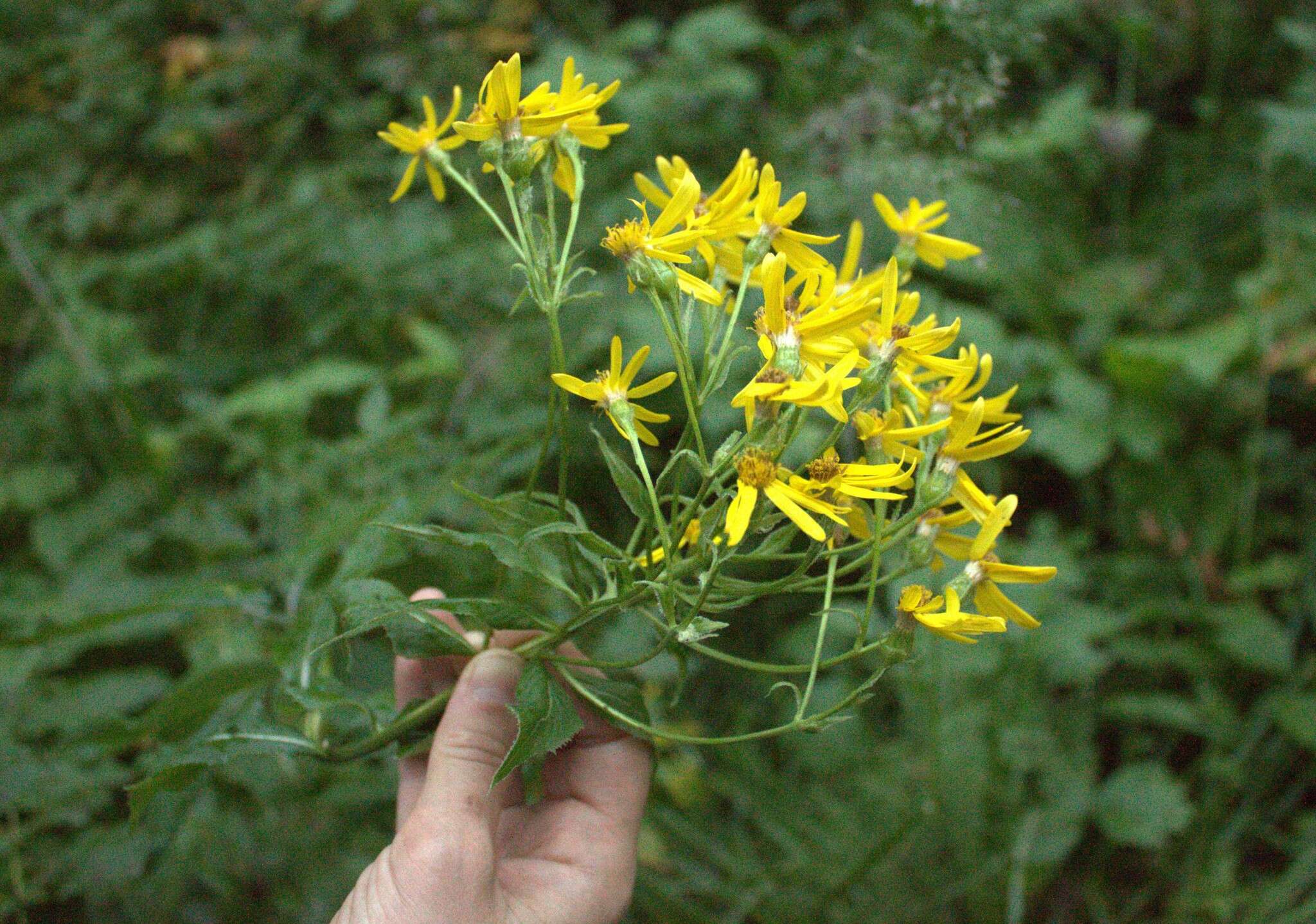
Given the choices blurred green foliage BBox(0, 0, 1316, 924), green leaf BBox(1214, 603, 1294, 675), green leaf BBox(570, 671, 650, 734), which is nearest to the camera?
green leaf BBox(570, 671, 650, 734)

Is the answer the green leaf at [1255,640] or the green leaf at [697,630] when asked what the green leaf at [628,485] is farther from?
the green leaf at [1255,640]

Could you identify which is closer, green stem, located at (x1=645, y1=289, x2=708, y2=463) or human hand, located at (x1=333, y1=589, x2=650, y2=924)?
green stem, located at (x1=645, y1=289, x2=708, y2=463)

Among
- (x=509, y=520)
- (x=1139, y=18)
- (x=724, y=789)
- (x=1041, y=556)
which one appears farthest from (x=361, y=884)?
(x=1139, y=18)

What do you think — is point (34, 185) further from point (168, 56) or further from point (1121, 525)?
point (1121, 525)

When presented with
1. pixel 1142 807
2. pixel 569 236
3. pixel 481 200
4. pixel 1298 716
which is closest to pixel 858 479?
pixel 569 236

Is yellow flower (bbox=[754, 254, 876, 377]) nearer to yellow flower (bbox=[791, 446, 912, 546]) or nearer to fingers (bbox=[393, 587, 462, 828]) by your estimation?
yellow flower (bbox=[791, 446, 912, 546])

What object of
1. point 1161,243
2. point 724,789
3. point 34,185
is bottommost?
point 724,789

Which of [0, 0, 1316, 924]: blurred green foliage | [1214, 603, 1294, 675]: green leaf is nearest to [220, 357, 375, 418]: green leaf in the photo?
[0, 0, 1316, 924]: blurred green foliage
